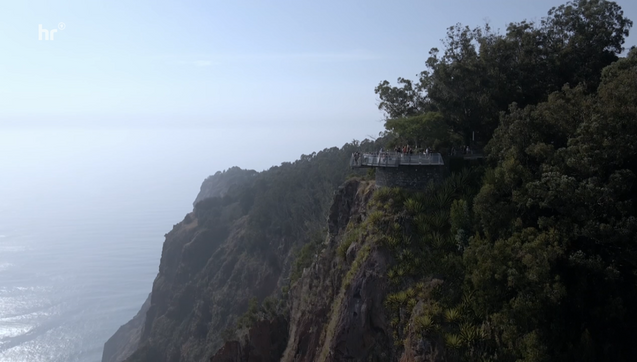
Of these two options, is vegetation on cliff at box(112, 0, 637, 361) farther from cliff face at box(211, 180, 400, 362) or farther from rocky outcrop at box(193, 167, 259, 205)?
rocky outcrop at box(193, 167, 259, 205)

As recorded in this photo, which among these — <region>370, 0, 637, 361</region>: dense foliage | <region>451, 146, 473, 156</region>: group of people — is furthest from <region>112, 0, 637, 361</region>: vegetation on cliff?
<region>451, 146, 473, 156</region>: group of people

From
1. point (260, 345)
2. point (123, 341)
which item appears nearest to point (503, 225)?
point (260, 345)

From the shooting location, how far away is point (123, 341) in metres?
83.2

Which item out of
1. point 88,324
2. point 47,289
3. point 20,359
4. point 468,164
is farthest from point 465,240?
point 47,289

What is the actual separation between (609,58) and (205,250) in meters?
64.7

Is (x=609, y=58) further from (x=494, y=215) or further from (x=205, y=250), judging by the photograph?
(x=205, y=250)

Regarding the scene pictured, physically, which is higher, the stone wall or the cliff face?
the stone wall

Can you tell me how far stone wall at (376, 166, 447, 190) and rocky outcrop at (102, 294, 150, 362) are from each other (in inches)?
2602

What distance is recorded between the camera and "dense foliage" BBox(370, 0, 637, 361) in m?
14.9

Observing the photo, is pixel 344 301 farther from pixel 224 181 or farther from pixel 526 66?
pixel 224 181

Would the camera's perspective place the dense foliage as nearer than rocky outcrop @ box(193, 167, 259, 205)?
Yes


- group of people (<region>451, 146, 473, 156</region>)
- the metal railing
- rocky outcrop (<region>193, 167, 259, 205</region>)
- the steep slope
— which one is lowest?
the steep slope

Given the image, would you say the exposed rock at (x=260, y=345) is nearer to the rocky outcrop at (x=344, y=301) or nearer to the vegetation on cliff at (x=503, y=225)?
the vegetation on cliff at (x=503, y=225)

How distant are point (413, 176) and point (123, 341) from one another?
251ft
